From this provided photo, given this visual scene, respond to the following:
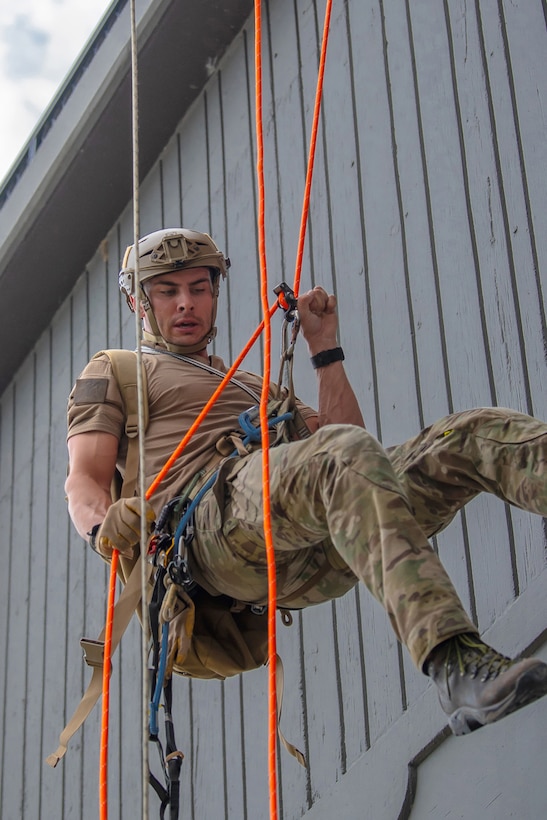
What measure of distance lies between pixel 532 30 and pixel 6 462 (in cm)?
421

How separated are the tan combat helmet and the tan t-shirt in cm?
15

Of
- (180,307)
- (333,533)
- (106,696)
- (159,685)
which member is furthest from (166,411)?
(333,533)

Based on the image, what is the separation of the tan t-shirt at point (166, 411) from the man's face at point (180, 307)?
114 mm

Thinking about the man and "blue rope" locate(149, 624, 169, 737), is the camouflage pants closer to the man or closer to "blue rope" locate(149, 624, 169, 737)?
the man

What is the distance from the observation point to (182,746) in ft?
17.8

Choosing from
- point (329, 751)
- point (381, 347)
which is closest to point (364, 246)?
point (381, 347)

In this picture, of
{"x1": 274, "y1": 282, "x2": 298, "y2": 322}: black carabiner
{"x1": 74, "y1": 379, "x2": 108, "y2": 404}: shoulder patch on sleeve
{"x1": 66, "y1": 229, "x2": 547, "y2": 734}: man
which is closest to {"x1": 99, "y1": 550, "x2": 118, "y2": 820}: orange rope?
{"x1": 66, "y1": 229, "x2": 547, "y2": 734}: man

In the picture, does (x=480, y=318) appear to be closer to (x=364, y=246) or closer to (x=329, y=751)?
(x=364, y=246)

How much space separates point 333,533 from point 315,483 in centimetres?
17

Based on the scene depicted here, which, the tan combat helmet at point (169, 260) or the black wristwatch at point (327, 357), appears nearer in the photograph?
the black wristwatch at point (327, 357)

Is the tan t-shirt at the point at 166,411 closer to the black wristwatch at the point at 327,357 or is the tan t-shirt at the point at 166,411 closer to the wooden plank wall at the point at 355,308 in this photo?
the black wristwatch at the point at 327,357

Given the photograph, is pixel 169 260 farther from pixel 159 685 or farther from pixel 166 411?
pixel 159 685

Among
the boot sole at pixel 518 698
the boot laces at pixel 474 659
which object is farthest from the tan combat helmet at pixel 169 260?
the boot sole at pixel 518 698

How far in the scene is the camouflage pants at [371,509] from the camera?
256 cm
